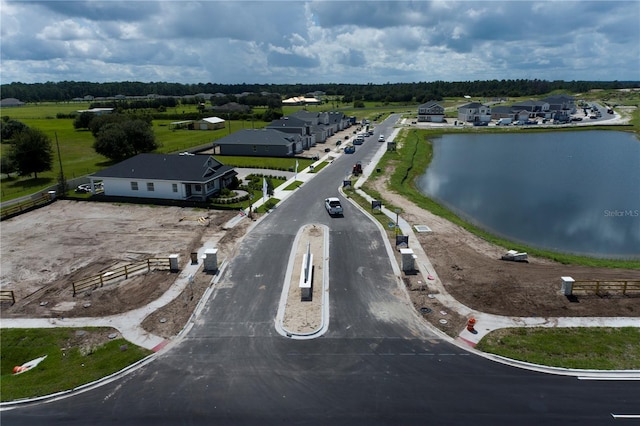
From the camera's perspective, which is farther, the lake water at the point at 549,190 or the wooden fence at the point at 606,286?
the lake water at the point at 549,190

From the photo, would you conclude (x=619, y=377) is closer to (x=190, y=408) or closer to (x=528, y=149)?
(x=190, y=408)

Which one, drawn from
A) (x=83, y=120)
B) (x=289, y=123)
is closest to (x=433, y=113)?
(x=289, y=123)

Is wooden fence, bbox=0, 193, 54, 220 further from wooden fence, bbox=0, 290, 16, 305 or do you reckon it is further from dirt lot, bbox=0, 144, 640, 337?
wooden fence, bbox=0, 290, 16, 305

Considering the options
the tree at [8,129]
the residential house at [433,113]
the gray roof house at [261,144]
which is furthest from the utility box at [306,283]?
the residential house at [433,113]

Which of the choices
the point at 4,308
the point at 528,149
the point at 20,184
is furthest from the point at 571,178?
the point at 20,184

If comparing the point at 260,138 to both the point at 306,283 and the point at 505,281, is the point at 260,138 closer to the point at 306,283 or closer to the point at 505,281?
the point at 306,283

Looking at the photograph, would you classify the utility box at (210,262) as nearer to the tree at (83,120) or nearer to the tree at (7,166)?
the tree at (7,166)
